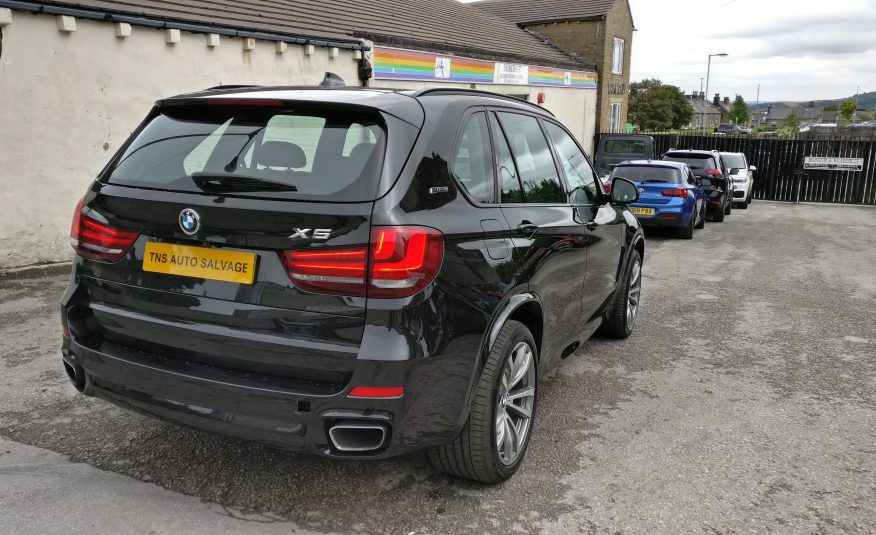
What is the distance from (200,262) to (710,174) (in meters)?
15.2

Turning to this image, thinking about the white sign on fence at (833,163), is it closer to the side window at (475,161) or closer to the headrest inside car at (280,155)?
the side window at (475,161)

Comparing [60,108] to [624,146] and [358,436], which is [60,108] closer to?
[358,436]

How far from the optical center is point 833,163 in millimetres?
23016

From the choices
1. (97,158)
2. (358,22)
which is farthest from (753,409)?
(358,22)

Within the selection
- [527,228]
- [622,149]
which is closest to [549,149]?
[527,228]

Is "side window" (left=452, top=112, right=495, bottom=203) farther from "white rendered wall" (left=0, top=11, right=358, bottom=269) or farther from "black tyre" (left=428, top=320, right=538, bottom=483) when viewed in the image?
"white rendered wall" (left=0, top=11, right=358, bottom=269)

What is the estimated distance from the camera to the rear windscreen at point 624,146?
852 inches

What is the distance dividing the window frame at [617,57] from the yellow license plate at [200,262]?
30172mm

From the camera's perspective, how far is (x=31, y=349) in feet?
16.6

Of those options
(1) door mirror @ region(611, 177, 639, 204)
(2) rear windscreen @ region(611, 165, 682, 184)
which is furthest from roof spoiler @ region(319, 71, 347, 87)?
(2) rear windscreen @ region(611, 165, 682, 184)

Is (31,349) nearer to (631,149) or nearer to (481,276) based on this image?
(481,276)

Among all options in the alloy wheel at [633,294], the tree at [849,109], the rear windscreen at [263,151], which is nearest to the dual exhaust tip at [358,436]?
the rear windscreen at [263,151]

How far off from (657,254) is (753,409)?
703cm

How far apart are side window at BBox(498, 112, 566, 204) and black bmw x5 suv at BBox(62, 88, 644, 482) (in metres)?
0.28
